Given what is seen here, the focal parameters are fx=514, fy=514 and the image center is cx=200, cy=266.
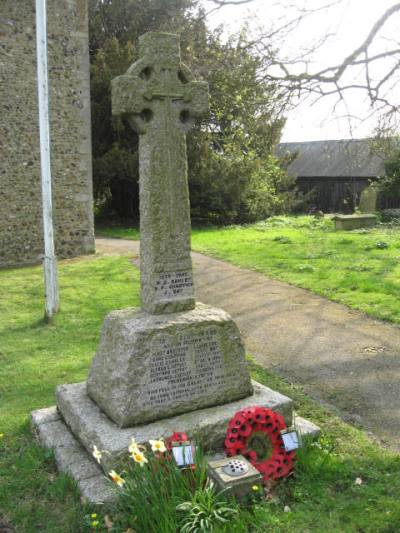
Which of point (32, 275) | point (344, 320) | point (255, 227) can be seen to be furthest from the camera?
point (255, 227)

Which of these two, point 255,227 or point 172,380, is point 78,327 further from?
point 255,227

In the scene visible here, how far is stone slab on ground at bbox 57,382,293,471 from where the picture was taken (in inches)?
141

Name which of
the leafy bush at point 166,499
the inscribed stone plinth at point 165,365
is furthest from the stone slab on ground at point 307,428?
the leafy bush at point 166,499

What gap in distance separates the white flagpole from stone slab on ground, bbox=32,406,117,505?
3.63 meters

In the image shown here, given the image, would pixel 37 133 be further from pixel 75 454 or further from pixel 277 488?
pixel 277 488

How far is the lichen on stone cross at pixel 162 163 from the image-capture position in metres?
3.99

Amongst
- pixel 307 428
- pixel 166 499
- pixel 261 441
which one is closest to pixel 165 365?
pixel 261 441

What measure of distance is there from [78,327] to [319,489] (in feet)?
16.3

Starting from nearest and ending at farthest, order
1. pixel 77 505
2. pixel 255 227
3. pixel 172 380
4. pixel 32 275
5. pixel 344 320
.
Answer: pixel 77 505
pixel 172 380
pixel 344 320
pixel 32 275
pixel 255 227

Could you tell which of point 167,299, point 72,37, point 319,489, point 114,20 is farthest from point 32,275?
point 114,20

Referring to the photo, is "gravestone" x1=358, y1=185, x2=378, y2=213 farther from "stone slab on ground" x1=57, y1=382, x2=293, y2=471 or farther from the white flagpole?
"stone slab on ground" x1=57, y1=382, x2=293, y2=471

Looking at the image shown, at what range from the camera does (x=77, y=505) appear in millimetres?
3326

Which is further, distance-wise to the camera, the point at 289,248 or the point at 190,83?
the point at 289,248

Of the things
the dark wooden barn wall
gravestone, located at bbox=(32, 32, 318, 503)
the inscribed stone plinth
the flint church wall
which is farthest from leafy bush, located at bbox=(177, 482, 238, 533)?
the dark wooden barn wall
